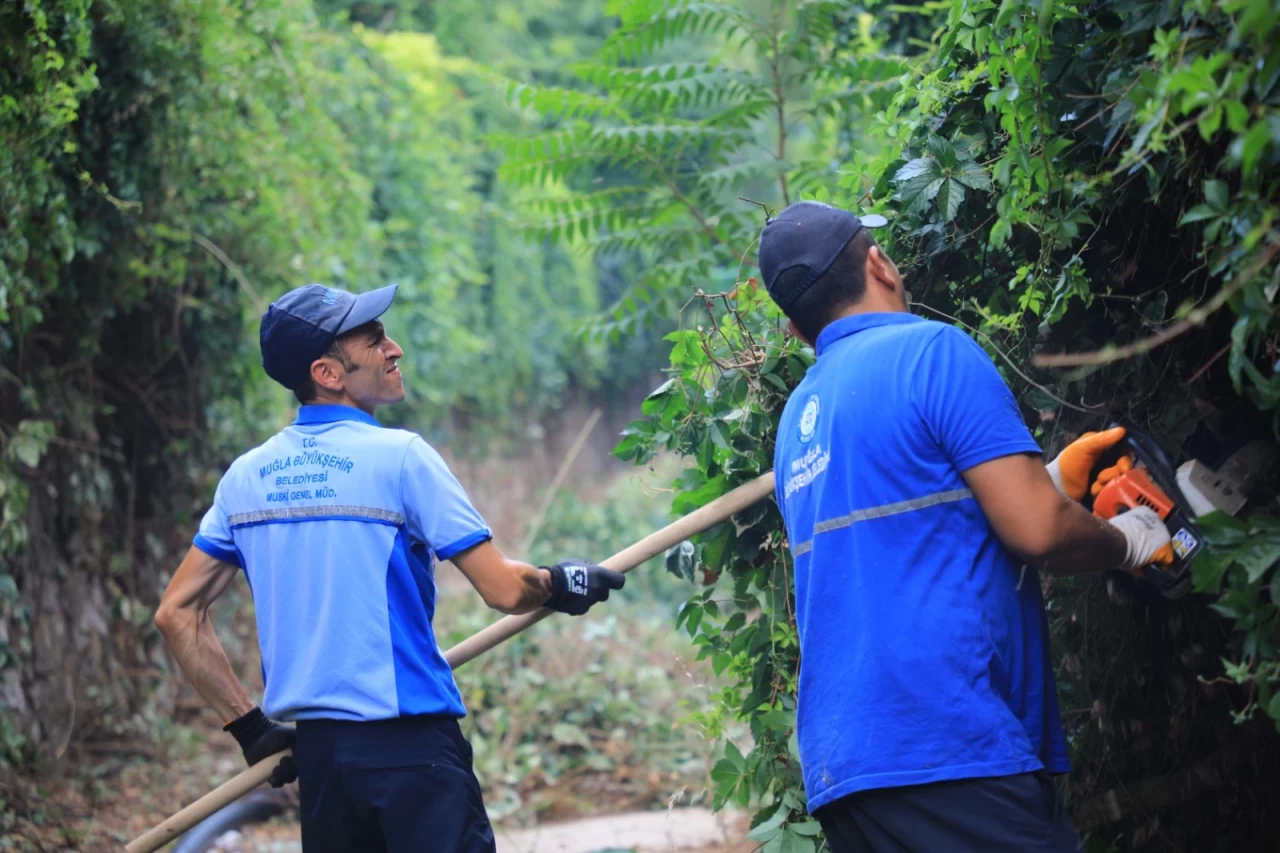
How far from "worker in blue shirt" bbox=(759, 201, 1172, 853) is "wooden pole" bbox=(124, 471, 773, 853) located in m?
0.74

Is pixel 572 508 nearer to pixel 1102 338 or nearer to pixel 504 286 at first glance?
pixel 504 286

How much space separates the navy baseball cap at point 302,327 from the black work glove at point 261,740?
1.05 m

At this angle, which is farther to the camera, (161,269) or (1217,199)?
(161,269)

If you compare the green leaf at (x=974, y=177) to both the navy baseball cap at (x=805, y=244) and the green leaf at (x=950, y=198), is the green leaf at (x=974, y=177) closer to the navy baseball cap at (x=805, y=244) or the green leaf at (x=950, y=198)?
the green leaf at (x=950, y=198)

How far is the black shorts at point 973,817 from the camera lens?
2.30 m

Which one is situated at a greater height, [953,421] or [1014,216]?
[1014,216]

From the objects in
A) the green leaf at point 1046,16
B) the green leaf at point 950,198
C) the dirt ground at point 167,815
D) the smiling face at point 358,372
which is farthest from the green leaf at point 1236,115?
the dirt ground at point 167,815

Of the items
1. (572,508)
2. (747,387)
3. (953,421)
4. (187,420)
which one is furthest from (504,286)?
(953,421)

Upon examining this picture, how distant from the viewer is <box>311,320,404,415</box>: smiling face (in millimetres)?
3318

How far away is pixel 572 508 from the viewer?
1305cm

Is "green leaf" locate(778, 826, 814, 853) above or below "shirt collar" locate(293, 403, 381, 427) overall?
below

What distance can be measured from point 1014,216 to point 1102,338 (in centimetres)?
59

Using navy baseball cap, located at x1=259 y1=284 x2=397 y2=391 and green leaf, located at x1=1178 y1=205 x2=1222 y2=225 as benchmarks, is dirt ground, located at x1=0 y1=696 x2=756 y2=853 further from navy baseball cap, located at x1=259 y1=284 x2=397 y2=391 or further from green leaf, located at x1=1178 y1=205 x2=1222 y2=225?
green leaf, located at x1=1178 y1=205 x2=1222 y2=225

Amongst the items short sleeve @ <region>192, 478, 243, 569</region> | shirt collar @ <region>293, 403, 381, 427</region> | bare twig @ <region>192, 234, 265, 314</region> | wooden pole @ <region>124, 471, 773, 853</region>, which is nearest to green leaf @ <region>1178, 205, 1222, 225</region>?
wooden pole @ <region>124, 471, 773, 853</region>
